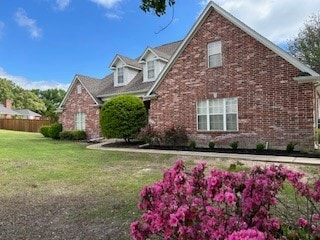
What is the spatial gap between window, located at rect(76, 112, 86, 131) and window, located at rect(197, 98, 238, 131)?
38.5 feet

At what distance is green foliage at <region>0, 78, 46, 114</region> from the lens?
71250mm

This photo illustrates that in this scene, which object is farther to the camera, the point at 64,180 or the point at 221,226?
the point at 64,180

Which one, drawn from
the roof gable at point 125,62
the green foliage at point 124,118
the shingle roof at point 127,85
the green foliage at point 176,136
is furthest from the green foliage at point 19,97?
the green foliage at point 176,136

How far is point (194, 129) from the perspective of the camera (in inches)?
641

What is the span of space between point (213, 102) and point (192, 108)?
1271 millimetres

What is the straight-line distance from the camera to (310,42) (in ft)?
105

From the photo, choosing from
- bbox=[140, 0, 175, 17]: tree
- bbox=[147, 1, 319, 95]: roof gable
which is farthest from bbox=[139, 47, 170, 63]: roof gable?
bbox=[140, 0, 175, 17]: tree

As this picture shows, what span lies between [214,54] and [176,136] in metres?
4.87

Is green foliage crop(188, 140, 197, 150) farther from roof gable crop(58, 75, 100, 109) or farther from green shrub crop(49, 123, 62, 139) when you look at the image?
green shrub crop(49, 123, 62, 139)

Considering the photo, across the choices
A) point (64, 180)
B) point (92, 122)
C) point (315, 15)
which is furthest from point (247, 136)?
point (315, 15)

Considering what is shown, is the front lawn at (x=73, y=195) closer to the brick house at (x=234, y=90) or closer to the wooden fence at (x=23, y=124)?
the brick house at (x=234, y=90)

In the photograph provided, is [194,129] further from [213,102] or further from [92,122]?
[92,122]

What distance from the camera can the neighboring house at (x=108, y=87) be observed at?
69.9 ft

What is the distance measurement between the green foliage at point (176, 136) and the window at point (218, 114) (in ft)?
3.27
